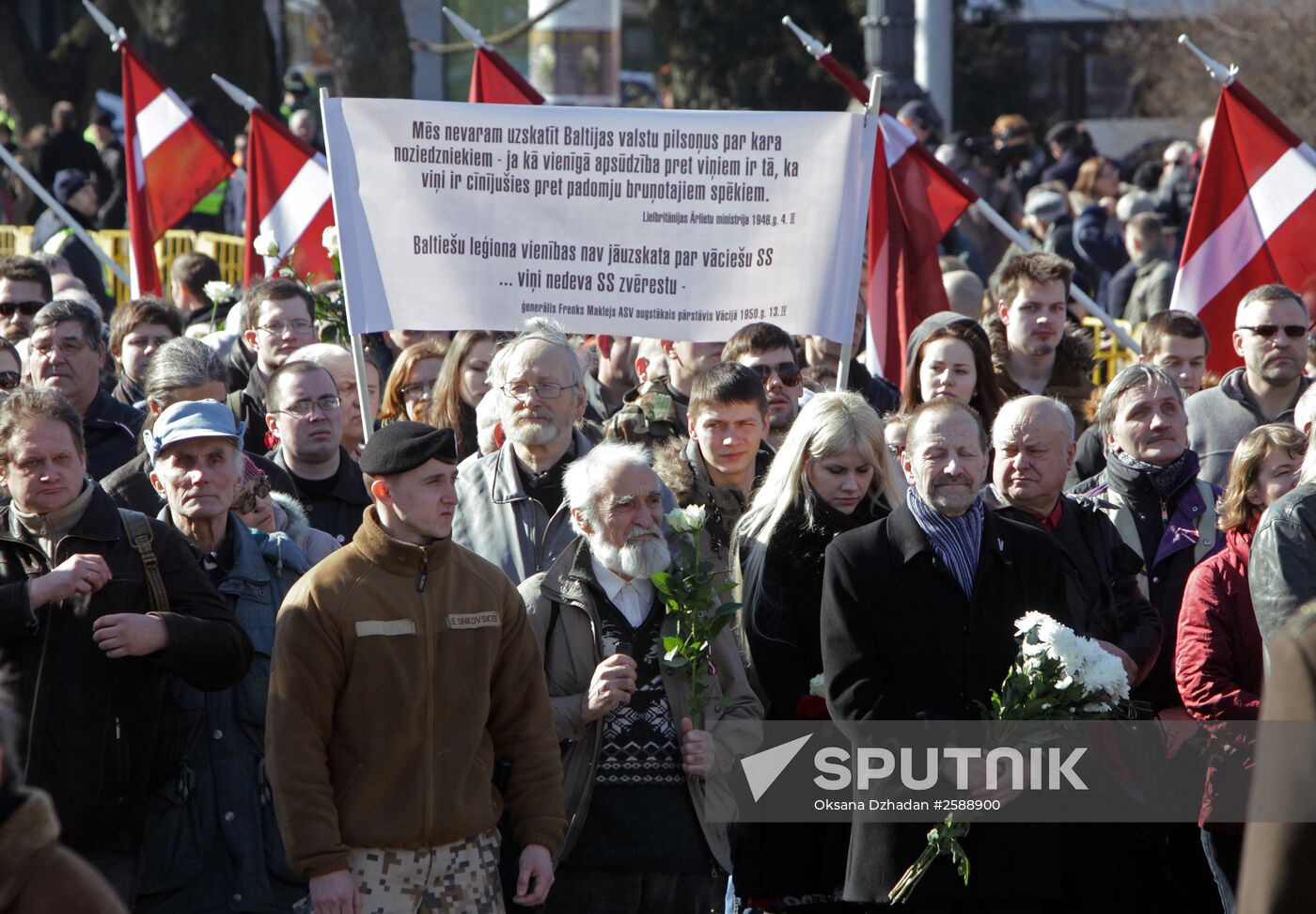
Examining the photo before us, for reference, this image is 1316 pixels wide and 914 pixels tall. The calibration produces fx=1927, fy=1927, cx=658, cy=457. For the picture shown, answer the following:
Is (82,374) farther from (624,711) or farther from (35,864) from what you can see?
(35,864)

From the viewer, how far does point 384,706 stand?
186 inches

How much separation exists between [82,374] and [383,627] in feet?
10.6

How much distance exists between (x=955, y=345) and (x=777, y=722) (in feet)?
7.45

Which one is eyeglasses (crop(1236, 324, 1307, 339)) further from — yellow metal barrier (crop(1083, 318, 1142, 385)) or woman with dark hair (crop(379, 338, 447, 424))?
yellow metal barrier (crop(1083, 318, 1142, 385))

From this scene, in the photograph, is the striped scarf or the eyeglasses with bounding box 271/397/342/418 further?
the eyeglasses with bounding box 271/397/342/418

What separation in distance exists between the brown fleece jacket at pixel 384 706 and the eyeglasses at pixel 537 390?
4.35ft

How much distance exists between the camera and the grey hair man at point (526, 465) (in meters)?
5.92

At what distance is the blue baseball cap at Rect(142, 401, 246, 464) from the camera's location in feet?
17.3

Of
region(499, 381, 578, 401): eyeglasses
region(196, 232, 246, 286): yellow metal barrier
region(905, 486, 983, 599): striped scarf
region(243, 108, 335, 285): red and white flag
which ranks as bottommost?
region(905, 486, 983, 599): striped scarf

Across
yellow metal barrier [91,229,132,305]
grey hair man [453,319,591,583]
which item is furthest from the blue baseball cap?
yellow metal barrier [91,229,132,305]

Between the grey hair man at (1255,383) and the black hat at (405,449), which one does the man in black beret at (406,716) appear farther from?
the grey hair man at (1255,383)

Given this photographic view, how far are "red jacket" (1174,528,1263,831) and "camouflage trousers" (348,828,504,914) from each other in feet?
7.03

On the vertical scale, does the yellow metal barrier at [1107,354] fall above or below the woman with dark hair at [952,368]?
above

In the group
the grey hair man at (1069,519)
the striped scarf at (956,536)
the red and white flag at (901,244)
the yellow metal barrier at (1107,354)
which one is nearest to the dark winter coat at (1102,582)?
the grey hair man at (1069,519)
